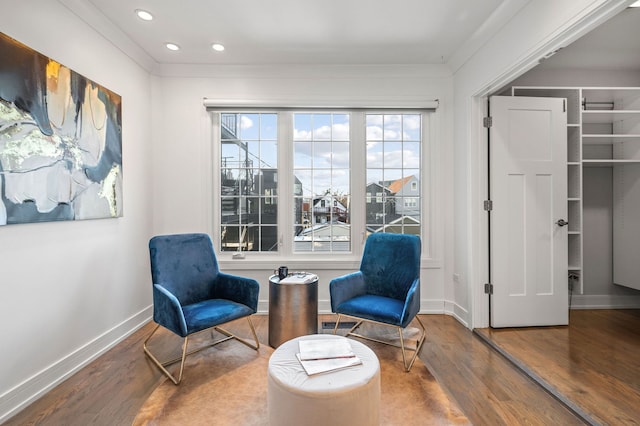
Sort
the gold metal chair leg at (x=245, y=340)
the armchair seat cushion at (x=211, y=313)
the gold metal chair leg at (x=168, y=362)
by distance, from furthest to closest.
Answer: the gold metal chair leg at (x=245, y=340), the armchair seat cushion at (x=211, y=313), the gold metal chair leg at (x=168, y=362)

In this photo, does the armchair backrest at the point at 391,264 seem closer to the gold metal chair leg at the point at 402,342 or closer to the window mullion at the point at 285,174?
the gold metal chair leg at the point at 402,342

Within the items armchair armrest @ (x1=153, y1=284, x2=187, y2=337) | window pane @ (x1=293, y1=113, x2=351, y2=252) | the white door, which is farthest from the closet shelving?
armchair armrest @ (x1=153, y1=284, x2=187, y2=337)

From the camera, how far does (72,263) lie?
86.0 inches

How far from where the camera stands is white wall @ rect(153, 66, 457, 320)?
3.26m

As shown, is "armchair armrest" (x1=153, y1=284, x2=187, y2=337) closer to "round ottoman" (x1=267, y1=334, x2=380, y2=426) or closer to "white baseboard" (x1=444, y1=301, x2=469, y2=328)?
"round ottoman" (x1=267, y1=334, x2=380, y2=426)

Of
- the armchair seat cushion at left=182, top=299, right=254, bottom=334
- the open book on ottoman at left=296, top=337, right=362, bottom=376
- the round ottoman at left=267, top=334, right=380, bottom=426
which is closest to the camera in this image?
the round ottoman at left=267, top=334, right=380, bottom=426

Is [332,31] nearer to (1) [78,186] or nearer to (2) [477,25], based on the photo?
(2) [477,25]

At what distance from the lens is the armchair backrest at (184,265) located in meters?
2.40

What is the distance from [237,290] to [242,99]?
2047 millimetres

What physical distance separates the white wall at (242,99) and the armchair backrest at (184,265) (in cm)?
61

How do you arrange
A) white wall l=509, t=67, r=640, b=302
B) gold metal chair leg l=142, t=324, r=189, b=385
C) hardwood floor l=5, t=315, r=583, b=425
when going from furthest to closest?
white wall l=509, t=67, r=640, b=302 < gold metal chair leg l=142, t=324, r=189, b=385 < hardwood floor l=5, t=315, r=583, b=425

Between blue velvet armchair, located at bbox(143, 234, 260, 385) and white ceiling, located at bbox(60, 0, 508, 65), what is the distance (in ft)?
6.01

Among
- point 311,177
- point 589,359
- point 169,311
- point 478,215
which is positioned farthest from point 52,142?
point 589,359

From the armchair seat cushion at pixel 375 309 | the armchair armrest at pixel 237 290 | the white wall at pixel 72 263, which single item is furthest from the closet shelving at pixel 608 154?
the white wall at pixel 72 263
